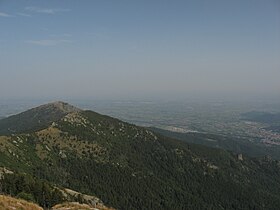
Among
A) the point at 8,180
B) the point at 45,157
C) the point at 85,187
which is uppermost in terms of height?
the point at 8,180

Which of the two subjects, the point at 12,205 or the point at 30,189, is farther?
the point at 30,189

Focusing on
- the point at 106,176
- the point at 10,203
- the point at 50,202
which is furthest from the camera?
the point at 106,176

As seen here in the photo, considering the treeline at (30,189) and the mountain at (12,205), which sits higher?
the mountain at (12,205)

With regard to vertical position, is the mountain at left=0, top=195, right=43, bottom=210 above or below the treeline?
above

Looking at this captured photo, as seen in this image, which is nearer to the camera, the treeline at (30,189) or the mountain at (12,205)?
the mountain at (12,205)

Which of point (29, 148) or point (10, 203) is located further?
point (29, 148)

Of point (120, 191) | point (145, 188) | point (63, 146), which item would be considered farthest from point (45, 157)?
point (145, 188)

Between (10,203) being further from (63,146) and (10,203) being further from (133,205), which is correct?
(63,146)

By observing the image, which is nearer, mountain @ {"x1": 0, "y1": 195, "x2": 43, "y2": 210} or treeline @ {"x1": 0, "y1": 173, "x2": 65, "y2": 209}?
mountain @ {"x1": 0, "y1": 195, "x2": 43, "y2": 210}

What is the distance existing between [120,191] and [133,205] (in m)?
12.3

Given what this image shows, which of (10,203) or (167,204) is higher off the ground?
(10,203)

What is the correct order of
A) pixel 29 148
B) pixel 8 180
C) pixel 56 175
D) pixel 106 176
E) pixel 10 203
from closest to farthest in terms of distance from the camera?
pixel 10 203, pixel 8 180, pixel 56 175, pixel 29 148, pixel 106 176

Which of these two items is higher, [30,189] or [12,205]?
[12,205]

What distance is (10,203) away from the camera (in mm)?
36094
